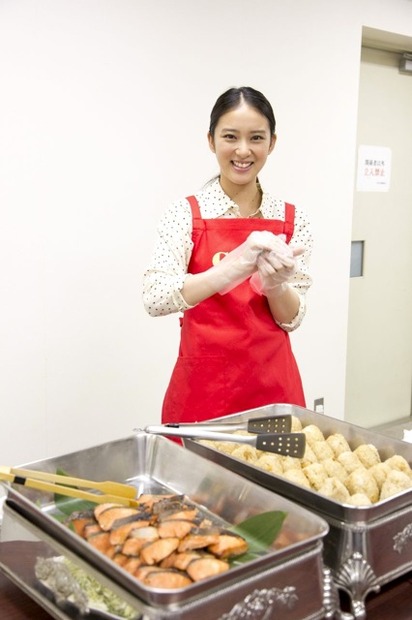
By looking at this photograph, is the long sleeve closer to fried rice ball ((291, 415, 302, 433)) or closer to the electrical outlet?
fried rice ball ((291, 415, 302, 433))

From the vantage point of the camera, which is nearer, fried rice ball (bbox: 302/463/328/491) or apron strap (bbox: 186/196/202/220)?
fried rice ball (bbox: 302/463/328/491)

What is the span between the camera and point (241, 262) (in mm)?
1707

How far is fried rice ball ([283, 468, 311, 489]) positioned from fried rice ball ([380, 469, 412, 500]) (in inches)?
5.6

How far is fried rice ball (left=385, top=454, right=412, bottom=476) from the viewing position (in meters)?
1.37

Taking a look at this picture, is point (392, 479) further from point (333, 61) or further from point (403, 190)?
point (403, 190)

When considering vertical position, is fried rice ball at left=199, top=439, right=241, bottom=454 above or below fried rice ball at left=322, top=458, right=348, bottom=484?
above

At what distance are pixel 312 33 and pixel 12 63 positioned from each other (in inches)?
63.0

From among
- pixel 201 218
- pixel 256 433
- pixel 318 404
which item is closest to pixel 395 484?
pixel 256 433

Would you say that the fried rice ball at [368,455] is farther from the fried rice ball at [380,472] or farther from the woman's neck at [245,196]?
the woman's neck at [245,196]

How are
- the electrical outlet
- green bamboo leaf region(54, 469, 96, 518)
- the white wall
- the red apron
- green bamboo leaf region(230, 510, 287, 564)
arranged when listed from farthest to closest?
A: the electrical outlet
the white wall
the red apron
green bamboo leaf region(54, 469, 96, 518)
green bamboo leaf region(230, 510, 287, 564)

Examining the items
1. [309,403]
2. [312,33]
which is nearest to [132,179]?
[312,33]

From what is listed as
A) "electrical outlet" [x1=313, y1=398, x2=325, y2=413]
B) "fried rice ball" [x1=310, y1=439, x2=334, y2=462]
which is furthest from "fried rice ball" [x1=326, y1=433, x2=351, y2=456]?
"electrical outlet" [x1=313, y1=398, x2=325, y2=413]

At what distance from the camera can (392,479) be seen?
130cm

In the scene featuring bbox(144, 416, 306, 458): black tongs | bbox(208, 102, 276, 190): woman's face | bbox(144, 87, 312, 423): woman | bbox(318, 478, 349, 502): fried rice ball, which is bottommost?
bbox(318, 478, 349, 502): fried rice ball
